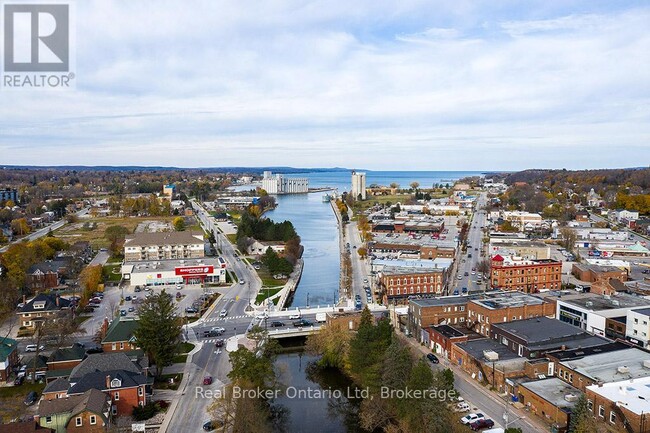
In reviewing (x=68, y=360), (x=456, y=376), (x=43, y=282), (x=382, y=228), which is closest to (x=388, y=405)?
(x=456, y=376)

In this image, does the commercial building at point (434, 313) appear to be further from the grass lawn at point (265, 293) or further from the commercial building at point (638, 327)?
the grass lawn at point (265, 293)

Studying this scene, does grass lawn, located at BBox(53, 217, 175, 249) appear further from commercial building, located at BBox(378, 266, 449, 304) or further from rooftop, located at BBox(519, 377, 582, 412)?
rooftop, located at BBox(519, 377, 582, 412)

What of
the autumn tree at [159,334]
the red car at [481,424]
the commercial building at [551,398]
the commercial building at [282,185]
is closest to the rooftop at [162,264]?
the autumn tree at [159,334]

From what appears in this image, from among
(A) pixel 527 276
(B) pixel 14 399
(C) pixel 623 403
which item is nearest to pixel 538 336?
(C) pixel 623 403

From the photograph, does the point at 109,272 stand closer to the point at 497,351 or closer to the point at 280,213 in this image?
the point at 497,351

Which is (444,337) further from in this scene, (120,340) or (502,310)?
(120,340)
